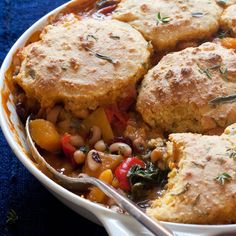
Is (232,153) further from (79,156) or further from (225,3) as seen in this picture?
(225,3)

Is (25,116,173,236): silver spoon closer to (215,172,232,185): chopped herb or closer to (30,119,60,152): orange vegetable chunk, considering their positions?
(30,119,60,152): orange vegetable chunk

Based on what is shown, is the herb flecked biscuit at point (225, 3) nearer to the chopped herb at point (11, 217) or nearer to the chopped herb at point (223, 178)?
the chopped herb at point (223, 178)

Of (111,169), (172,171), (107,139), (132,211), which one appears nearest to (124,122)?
(107,139)

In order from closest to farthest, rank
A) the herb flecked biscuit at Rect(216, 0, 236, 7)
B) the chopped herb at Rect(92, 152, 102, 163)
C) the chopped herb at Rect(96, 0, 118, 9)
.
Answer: the chopped herb at Rect(92, 152, 102, 163)
the herb flecked biscuit at Rect(216, 0, 236, 7)
the chopped herb at Rect(96, 0, 118, 9)

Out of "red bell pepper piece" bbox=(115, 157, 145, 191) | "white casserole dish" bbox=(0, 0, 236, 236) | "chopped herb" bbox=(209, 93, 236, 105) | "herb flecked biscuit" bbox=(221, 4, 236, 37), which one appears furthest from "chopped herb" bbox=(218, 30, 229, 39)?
"white casserole dish" bbox=(0, 0, 236, 236)

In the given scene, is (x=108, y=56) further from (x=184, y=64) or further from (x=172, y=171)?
(x=172, y=171)
